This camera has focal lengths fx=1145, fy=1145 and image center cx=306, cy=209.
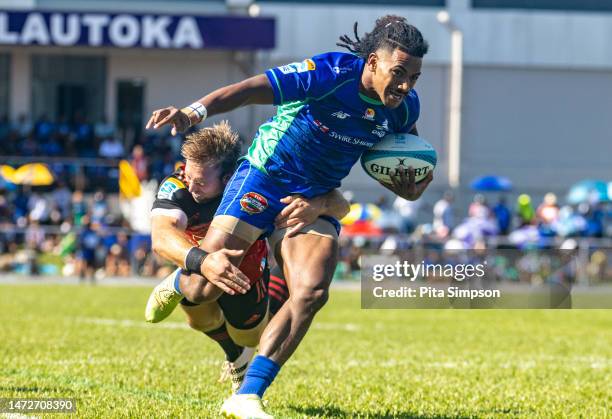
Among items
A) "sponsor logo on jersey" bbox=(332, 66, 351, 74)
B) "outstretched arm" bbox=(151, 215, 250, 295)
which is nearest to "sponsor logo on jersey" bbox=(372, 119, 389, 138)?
"sponsor logo on jersey" bbox=(332, 66, 351, 74)

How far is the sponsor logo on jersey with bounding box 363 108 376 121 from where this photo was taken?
6172 millimetres

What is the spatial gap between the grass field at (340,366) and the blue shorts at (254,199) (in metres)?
1.05

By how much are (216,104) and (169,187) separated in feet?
4.81

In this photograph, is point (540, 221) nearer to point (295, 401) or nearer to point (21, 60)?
point (21, 60)

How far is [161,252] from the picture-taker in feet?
21.8

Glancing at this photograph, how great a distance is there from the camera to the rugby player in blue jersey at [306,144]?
5891mm

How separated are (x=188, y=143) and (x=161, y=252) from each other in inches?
27.0

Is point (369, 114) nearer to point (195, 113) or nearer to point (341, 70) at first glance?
point (341, 70)

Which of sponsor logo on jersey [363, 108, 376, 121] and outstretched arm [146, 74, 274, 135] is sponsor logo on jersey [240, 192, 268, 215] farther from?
sponsor logo on jersey [363, 108, 376, 121]

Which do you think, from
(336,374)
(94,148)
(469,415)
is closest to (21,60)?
(94,148)

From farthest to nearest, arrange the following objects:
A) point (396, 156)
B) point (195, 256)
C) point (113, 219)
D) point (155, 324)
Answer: point (113, 219)
point (155, 324)
point (396, 156)
point (195, 256)

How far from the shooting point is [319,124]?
20.2 feet

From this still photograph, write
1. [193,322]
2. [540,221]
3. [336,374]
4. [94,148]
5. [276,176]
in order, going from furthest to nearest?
[94,148], [540,221], [336,374], [193,322], [276,176]

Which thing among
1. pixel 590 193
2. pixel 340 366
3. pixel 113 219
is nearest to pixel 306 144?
pixel 340 366
